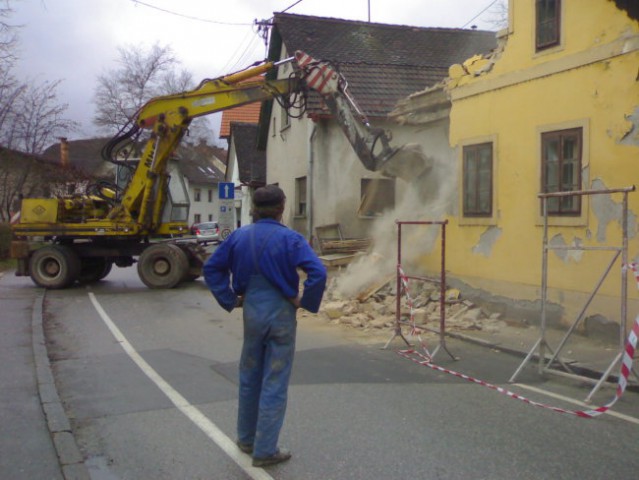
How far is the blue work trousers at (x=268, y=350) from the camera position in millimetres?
4359

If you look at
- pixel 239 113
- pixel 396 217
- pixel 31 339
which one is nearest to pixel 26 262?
pixel 31 339

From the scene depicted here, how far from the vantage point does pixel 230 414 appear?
5.73 metres

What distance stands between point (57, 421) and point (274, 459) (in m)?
2.07

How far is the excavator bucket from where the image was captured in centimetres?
1324

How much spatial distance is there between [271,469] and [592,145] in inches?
266

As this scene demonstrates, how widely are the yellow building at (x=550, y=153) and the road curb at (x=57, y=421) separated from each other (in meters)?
5.56

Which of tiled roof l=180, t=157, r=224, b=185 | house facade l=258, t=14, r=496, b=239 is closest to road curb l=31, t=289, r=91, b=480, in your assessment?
house facade l=258, t=14, r=496, b=239

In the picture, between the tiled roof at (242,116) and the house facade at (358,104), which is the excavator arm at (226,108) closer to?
the house facade at (358,104)

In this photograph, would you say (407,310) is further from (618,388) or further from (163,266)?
(163,266)

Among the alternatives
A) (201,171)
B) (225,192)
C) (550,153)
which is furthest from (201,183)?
(550,153)

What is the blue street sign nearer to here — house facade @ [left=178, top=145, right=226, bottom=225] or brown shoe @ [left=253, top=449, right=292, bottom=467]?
brown shoe @ [left=253, top=449, right=292, bottom=467]

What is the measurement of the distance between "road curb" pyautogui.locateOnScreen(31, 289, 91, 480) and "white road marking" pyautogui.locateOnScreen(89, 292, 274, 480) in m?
0.97

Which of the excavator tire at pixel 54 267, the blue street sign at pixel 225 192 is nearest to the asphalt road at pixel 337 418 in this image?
the excavator tire at pixel 54 267

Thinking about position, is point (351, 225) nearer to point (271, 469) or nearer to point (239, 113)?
point (271, 469)
